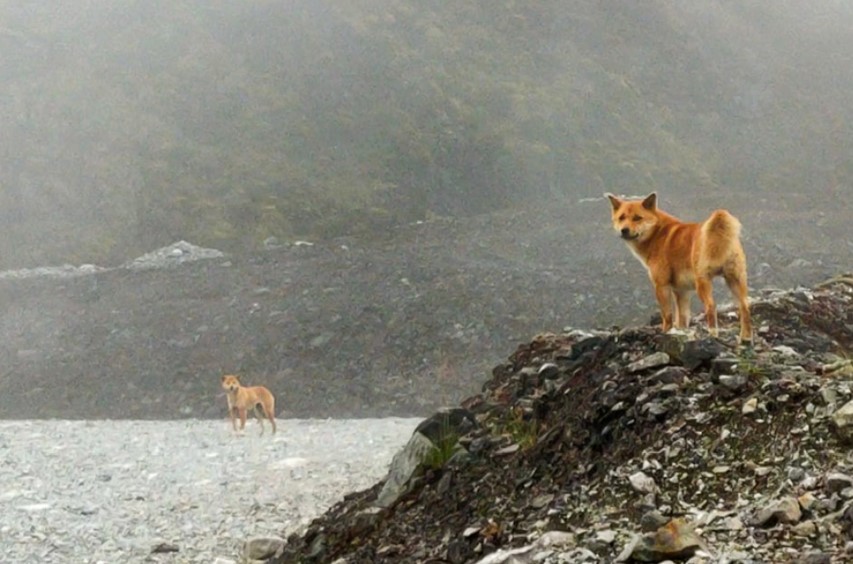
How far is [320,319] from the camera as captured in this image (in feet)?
68.6

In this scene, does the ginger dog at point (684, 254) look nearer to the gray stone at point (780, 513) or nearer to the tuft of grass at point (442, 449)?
the tuft of grass at point (442, 449)

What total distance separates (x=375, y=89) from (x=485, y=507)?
118ft

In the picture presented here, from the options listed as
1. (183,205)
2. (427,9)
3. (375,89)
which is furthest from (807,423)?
(427,9)

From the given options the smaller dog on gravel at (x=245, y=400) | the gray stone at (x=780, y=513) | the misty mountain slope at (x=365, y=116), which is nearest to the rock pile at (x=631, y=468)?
the gray stone at (x=780, y=513)

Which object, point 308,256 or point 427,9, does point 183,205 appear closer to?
point 308,256

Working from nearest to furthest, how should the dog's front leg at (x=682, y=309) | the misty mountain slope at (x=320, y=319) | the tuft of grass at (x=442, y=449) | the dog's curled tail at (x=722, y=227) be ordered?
the dog's curled tail at (x=722, y=227), the tuft of grass at (x=442, y=449), the dog's front leg at (x=682, y=309), the misty mountain slope at (x=320, y=319)

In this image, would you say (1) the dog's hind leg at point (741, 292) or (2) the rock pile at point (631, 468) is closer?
(2) the rock pile at point (631, 468)

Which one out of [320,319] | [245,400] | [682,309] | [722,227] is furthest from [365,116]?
[722,227]

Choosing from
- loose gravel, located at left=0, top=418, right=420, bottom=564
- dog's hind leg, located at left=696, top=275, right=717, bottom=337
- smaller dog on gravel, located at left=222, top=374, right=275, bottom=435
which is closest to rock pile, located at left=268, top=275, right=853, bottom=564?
dog's hind leg, located at left=696, top=275, right=717, bottom=337

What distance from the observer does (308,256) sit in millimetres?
25719

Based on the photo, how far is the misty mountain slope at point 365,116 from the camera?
1281 inches

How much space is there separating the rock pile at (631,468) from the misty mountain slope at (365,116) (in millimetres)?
23391

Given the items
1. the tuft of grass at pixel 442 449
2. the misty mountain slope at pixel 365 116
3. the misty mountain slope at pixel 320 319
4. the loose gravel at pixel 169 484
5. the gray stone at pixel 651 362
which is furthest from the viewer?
the misty mountain slope at pixel 365 116

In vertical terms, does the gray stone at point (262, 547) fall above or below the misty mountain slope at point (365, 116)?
below
